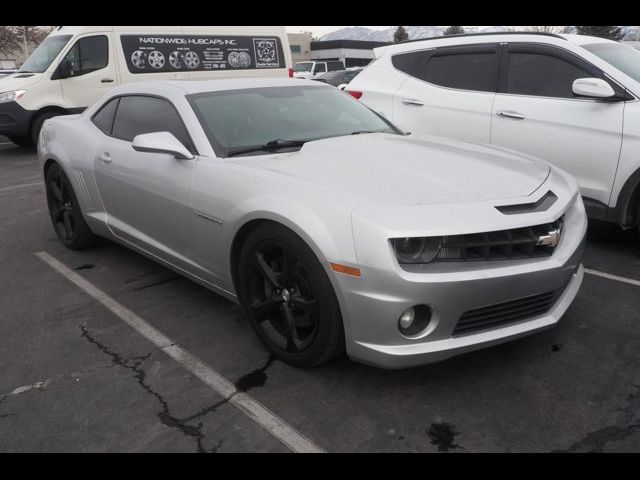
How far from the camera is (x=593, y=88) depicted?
4070 millimetres

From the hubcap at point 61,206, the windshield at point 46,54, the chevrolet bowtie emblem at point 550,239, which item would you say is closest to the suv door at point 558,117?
the chevrolet bowtie emblem at point 550,239

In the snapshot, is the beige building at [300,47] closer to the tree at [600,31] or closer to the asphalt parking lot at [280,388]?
the tree at [600,31]

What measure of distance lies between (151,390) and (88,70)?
8953 millimetres

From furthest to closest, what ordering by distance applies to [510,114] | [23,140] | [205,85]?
1. [23,140]
2. [510,114]
3. [205,85]

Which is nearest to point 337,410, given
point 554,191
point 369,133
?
point 554,191

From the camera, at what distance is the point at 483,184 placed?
269 cm

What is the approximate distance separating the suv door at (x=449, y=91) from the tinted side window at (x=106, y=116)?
2.68 m

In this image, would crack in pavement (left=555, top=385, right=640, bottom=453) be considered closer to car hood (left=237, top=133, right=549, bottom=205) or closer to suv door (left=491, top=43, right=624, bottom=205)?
car hood (left=237, top=133, right=549, bottom=205)

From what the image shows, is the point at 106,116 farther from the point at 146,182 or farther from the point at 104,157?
the point at 146,182

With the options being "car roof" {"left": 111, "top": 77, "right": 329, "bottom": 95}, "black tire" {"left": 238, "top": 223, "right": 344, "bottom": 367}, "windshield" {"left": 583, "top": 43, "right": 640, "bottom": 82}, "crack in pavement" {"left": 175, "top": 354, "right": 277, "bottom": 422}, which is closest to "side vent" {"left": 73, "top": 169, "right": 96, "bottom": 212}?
A: "car roof" {"left": 111, "top": 77, "right": 329, "bottom": 95}

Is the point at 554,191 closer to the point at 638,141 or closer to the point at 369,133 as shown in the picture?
the point at 369,133

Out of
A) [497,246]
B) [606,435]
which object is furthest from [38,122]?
[606,435]

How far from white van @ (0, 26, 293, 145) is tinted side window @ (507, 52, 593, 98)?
6951 millimetres

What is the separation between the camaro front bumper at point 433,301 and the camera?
230 centimetres
